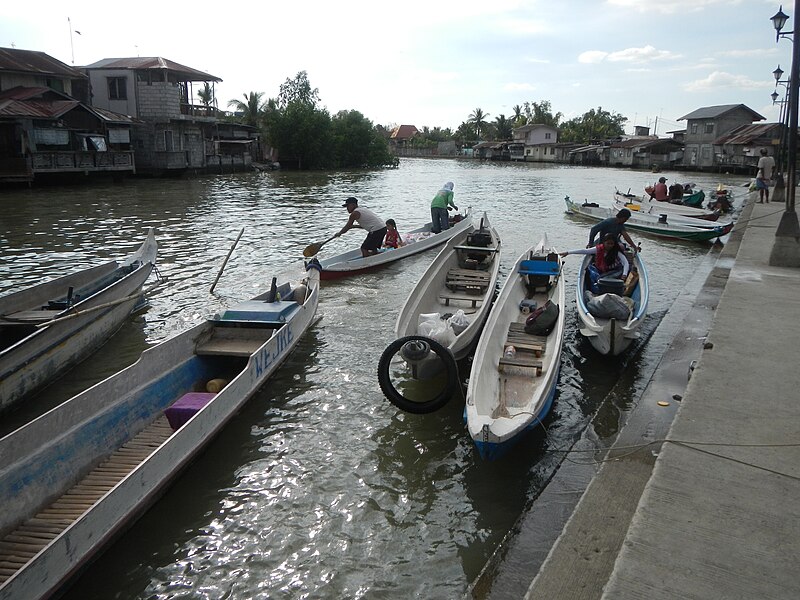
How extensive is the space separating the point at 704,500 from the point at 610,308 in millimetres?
4423

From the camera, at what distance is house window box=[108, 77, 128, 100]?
4422 cm

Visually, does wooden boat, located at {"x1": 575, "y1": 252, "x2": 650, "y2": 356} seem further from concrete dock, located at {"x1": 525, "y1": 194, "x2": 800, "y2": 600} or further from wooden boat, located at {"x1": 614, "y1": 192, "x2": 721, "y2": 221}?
wooden boat, located at {"x1": 614, "y1": 192, "x2": 721, "y2": 221}

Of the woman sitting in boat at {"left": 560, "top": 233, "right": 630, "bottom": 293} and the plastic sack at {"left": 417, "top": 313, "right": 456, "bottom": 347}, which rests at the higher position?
the woman sitting in boat at {"left": 560, "top": 233, "right": 630, "bottom": 293}

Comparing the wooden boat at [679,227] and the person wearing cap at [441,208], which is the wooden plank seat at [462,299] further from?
the wooden boat at [679,227]

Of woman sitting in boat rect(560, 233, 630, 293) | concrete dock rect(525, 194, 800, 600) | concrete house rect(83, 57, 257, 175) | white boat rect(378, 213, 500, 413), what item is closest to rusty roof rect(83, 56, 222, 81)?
concrete house rect(83, 57, 257, 175)

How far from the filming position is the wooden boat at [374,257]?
1370 centimetres

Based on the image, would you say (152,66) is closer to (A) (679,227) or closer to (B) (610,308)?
(A) (679,227)

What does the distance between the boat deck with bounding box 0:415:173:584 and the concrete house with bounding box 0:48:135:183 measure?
33.4 metres

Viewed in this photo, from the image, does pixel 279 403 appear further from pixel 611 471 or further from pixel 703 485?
pixel 703 485

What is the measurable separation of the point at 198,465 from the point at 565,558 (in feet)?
13.1

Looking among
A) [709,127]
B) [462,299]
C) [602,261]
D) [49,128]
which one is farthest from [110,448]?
[709,127]

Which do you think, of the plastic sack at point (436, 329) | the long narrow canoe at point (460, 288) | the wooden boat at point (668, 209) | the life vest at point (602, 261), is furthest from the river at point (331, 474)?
the wooden boat at point (668, 209)

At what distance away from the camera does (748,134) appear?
5703 cm

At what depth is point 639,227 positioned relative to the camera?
67.8 feet
